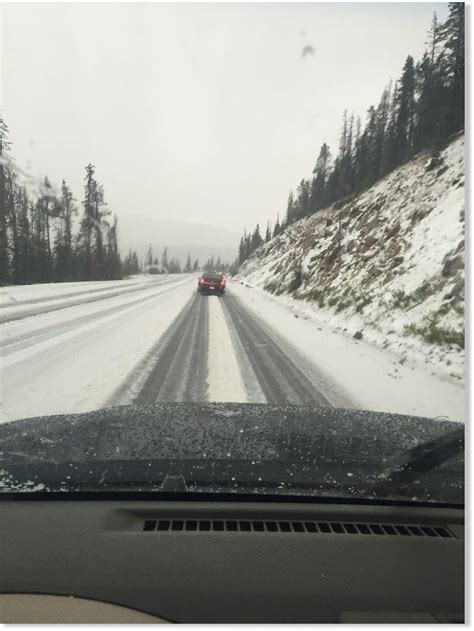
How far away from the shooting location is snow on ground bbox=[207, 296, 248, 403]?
5811 mm

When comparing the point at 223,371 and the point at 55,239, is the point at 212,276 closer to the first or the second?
the point at 223,371

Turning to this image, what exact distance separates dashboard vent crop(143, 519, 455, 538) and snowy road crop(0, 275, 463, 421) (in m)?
3.42

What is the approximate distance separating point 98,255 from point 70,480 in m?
56.7

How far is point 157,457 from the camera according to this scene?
2529mm

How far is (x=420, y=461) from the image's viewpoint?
2.58 meters

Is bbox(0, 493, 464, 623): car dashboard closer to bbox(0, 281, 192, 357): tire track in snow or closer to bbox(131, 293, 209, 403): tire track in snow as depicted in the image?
bbox(131, 293, 209, 403): tire track in snow

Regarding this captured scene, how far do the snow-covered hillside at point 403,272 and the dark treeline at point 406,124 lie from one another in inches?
101

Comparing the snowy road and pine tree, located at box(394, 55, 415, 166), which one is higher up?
pine tree, located at box(394, 55, 415, 166)

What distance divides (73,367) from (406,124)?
43.1m

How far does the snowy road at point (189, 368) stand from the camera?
18.7 ft

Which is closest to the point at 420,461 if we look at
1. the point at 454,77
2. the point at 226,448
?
the point at 226,448

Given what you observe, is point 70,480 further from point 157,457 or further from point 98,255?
point 98,255

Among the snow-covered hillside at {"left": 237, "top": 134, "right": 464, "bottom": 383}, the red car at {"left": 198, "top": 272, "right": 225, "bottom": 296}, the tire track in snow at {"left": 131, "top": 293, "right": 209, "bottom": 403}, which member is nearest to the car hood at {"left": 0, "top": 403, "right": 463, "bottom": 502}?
the tire track in snow at {"left": 131, "top": 293, "right": 209, "bottom": 403}

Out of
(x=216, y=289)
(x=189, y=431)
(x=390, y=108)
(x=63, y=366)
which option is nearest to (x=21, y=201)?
(x=216, y=289)
